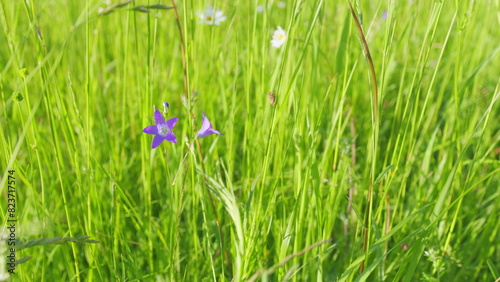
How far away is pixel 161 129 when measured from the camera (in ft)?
3.05

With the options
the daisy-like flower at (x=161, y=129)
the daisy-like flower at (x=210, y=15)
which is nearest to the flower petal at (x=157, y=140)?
the daisy-like flower at (x=161, y=129)

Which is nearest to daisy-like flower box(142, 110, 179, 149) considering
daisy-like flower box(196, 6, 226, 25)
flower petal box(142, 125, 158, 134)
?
flower petal box(142, 125, 158, 134)

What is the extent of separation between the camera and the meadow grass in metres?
0.96

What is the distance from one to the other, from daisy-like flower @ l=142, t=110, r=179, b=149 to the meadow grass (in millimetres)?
35

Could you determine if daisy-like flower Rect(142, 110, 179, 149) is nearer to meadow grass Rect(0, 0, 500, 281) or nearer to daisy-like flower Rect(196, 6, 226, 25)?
meadow grass Rect(0, 0, 500, 281)

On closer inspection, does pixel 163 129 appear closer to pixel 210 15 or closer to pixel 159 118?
pixel 159 118

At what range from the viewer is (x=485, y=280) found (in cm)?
124

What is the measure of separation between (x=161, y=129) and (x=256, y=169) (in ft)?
1.74

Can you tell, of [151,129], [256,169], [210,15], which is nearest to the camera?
[151,129]

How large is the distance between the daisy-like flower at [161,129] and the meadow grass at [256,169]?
0.03 metres

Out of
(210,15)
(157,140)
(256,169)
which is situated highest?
(210,15)

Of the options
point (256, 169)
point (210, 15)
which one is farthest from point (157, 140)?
point (210, 15)

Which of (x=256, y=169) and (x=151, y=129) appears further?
(x=256, y=169)

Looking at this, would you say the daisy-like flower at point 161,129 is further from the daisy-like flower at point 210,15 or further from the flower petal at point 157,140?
the daisy-like flower at point 210,15
